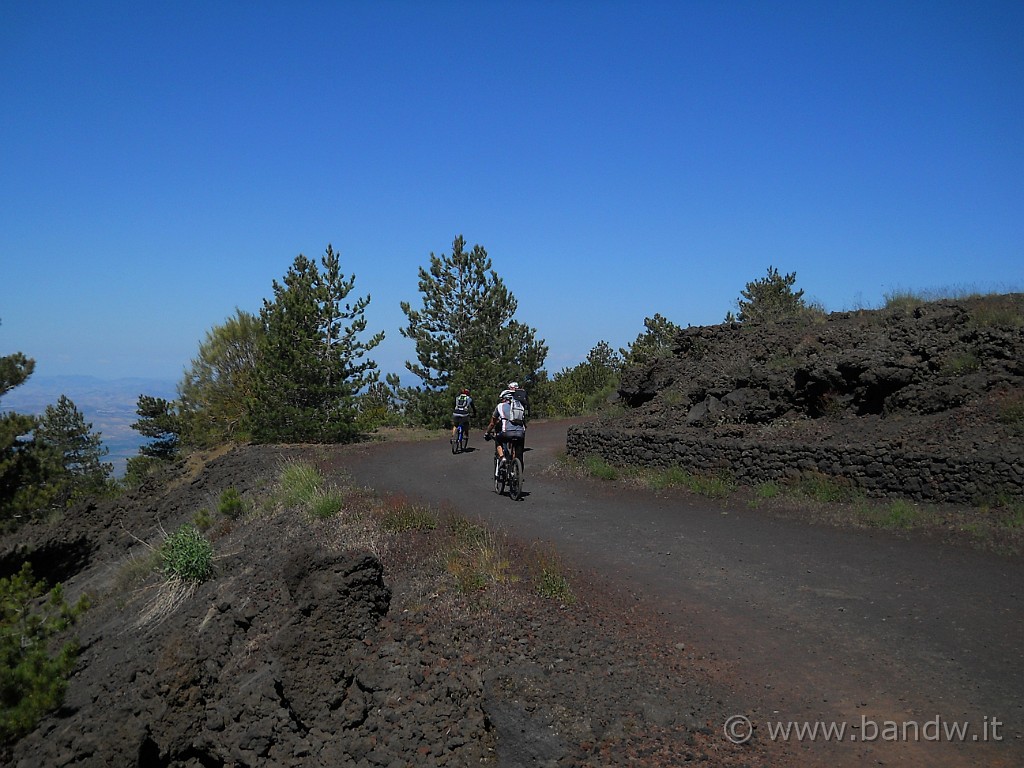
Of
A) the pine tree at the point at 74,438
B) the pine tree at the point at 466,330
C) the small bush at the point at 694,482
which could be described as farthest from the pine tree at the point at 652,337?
the pine tree at the point at 74,438

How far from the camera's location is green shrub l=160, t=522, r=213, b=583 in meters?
11.5

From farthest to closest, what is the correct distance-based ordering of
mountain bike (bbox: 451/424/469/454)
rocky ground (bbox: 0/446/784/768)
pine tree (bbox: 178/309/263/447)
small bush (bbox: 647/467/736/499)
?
pine tree (bbox: 178/309/263/447), mountain bike (bbox: 451/424/469/454), small bush (bbox: 647/467/736/499), rocky ground (bbox: 0/446/784/768)

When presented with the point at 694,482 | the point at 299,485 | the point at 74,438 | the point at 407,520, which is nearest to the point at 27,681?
the point at 407,520

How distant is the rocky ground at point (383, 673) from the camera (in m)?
5.30

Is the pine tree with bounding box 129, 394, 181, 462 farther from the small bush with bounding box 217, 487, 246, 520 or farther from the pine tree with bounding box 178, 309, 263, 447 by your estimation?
the small bush with bounding box 217, 487, 246, 520

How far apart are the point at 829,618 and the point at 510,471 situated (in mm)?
7765

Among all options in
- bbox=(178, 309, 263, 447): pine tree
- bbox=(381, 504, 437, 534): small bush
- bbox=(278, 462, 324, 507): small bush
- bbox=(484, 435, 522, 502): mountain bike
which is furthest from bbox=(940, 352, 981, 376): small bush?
bbox=(178, 309, 263, 447): pine tree

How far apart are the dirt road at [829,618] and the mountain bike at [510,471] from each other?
97 cm

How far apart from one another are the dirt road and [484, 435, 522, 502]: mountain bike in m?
0.97

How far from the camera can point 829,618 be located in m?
7.04

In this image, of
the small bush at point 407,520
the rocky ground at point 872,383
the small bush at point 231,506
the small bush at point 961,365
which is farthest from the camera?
the small bush at point 231,506

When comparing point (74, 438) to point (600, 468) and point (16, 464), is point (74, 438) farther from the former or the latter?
point (600, 468)

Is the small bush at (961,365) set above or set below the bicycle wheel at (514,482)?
above

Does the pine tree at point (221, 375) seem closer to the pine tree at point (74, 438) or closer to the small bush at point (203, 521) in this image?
the pine tree at point (74, 438)
